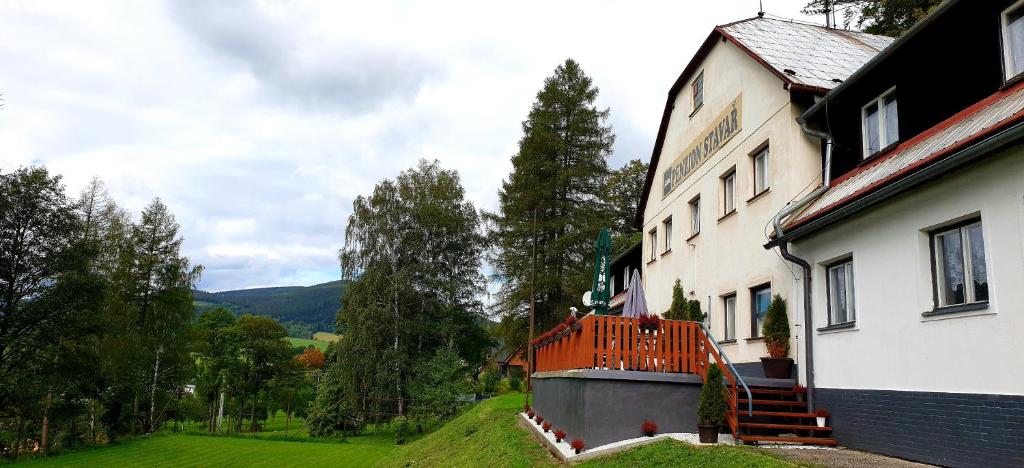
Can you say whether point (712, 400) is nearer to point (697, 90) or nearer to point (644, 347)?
point (644, 347)

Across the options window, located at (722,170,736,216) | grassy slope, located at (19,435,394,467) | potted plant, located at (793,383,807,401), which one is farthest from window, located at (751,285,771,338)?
grassy slope, located at (19,435,394,467)

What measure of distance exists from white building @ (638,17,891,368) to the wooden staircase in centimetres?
112

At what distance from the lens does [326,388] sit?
36344 millimetres

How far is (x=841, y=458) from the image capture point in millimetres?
8164

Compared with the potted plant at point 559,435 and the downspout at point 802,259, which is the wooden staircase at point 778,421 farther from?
the potted plant at point 559,435

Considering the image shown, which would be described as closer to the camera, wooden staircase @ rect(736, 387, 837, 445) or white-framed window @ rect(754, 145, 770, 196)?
wooden staircase @ rect(736, 387, 837, 445)

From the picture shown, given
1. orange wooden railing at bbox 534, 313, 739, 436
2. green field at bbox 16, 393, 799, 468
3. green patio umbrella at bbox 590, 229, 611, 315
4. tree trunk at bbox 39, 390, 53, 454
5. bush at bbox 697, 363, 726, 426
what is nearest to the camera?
green field at bbox 16, 393, 799, 468

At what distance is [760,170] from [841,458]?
21.7 feet

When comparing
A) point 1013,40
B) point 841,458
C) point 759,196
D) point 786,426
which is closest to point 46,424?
point 759,196

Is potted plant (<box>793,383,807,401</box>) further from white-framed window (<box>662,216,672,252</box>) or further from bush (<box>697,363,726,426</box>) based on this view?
white-framed window (<box>662,216,672,252</box>)

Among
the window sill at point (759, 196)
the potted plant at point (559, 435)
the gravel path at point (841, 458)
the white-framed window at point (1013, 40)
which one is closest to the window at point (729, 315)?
the window sill at point (759, 196)

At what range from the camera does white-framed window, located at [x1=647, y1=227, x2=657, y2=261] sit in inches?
811

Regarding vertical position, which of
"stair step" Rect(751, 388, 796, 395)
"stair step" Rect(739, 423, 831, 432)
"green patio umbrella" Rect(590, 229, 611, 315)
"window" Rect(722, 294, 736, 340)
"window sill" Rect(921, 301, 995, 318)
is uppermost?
"green patio umbrella" Rect(590, 229, 611, 315)

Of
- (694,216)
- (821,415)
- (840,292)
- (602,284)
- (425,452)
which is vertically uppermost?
(694,216)
